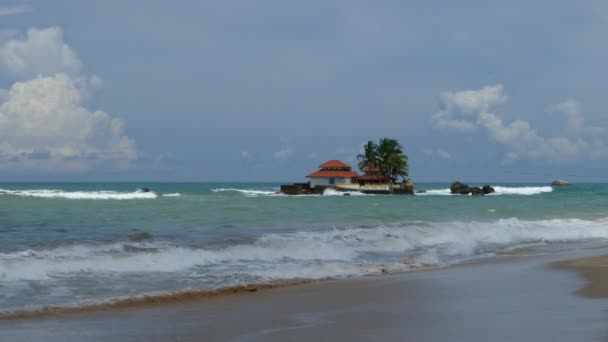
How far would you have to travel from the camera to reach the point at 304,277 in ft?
40.9

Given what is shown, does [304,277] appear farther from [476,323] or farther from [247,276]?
[476,323]

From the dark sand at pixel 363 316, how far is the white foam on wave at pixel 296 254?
261cm

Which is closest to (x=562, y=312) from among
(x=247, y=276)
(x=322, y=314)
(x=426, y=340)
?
(x=426, y=340)

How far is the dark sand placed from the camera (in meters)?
7.09

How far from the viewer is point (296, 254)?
16578mm

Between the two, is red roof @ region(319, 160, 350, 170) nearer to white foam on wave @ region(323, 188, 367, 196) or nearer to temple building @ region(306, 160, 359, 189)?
temple building @ region(306, 160, 359, 189)

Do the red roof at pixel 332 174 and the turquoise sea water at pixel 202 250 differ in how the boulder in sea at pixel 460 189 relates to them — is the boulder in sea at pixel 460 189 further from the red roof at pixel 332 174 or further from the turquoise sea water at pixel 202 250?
the turquoise sea water at pixel 202 250

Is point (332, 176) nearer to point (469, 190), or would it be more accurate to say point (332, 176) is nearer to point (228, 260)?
point (469, 190)

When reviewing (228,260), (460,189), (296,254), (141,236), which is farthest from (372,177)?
(228,260)

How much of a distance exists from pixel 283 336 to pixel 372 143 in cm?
8077

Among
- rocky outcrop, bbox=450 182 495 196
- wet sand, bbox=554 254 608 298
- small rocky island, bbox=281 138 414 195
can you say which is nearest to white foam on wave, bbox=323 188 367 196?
small rocky island, bbox=281 138 414 195

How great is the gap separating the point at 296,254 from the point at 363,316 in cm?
832

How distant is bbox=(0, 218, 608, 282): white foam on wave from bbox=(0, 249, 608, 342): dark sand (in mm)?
2606

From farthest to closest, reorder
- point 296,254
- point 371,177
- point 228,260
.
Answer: point 371,177, point 296,254, point 228,260
